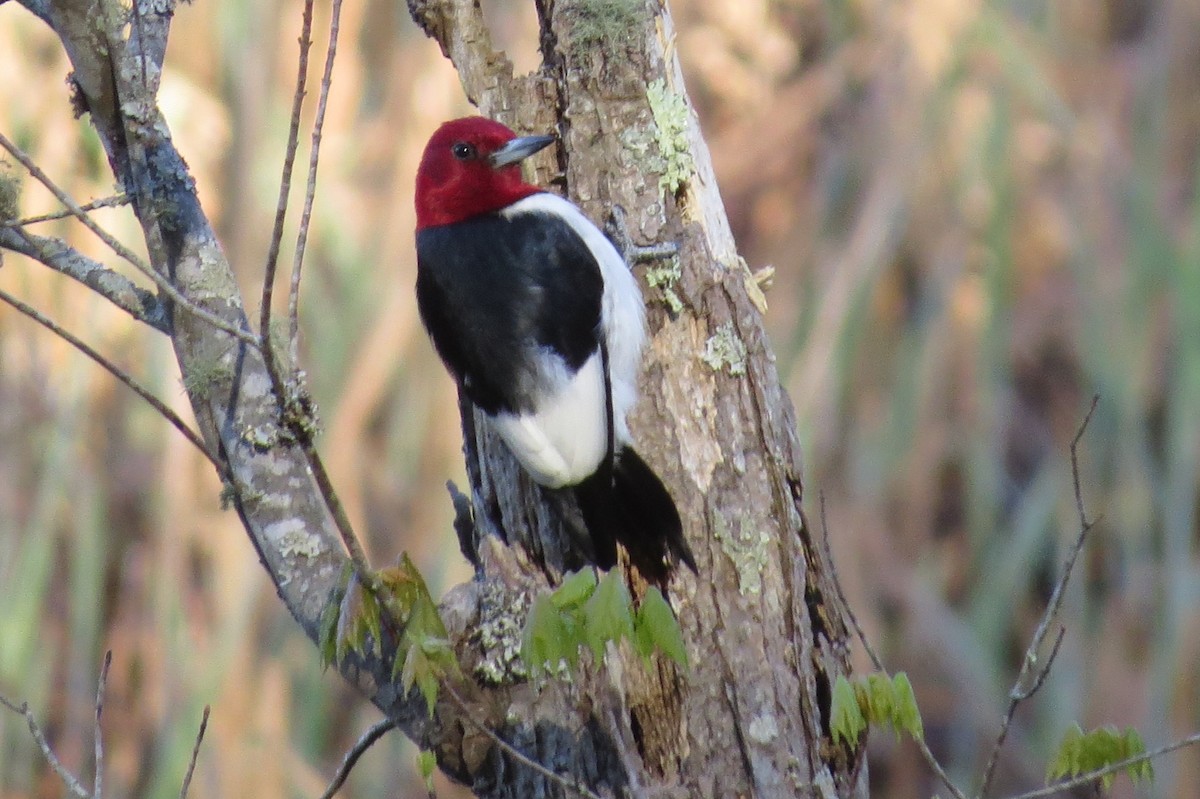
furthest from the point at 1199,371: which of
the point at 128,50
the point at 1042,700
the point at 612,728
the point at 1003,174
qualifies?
the point at 128,50

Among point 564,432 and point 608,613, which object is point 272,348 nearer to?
point 608,613

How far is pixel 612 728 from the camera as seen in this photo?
233cm

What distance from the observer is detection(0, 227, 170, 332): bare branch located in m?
2.21

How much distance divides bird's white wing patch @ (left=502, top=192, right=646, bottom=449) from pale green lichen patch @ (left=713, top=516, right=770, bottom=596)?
254mm

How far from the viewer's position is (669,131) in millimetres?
2637

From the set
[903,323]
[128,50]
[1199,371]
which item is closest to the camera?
[128,50]

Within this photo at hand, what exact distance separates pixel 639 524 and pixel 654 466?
0.12 meters

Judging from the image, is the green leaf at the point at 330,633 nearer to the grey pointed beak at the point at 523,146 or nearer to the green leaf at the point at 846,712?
the green leaf at the point at 846,712

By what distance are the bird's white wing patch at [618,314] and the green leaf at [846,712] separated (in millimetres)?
638

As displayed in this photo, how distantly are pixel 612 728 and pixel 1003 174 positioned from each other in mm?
4038

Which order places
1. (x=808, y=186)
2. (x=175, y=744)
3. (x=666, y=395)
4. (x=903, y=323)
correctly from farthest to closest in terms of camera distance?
(x=808, y=186) → (x=903, y=323) → (x=175, y=744) → (x=666, y=395)

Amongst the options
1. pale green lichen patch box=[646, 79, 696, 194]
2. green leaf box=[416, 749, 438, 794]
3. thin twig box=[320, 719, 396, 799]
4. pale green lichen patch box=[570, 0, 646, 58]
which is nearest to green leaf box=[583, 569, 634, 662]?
green leaf box=[416, 749, 438, 794]

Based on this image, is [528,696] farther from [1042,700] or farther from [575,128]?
[1042,700]

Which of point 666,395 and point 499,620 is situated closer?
point 499,620
